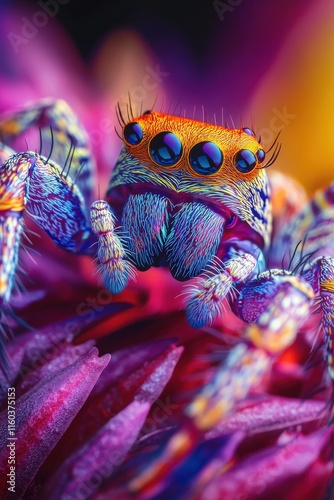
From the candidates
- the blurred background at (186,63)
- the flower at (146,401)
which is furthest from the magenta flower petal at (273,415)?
the blurred background at (186,63)

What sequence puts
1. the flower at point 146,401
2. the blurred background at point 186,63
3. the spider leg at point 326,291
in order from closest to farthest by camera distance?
the flower at point 146,401
the spider leg at point 326,291
the blurred background at point 186,63

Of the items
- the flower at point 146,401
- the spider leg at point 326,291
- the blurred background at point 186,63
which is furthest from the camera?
the blurred background at point 186,63

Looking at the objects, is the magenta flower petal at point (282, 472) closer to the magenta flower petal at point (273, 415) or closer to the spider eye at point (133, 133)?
the magenta flower petal at point (273, 415)

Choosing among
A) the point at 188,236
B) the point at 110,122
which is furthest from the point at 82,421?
the point at 110,122

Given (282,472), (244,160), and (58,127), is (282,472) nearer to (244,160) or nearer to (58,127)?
(244,160)

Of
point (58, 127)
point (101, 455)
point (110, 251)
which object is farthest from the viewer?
point (58, 127)

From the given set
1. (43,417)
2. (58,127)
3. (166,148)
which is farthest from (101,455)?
(58,127)

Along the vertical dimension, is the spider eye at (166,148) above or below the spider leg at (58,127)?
below

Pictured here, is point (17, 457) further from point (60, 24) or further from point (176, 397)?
point (60, 24)
